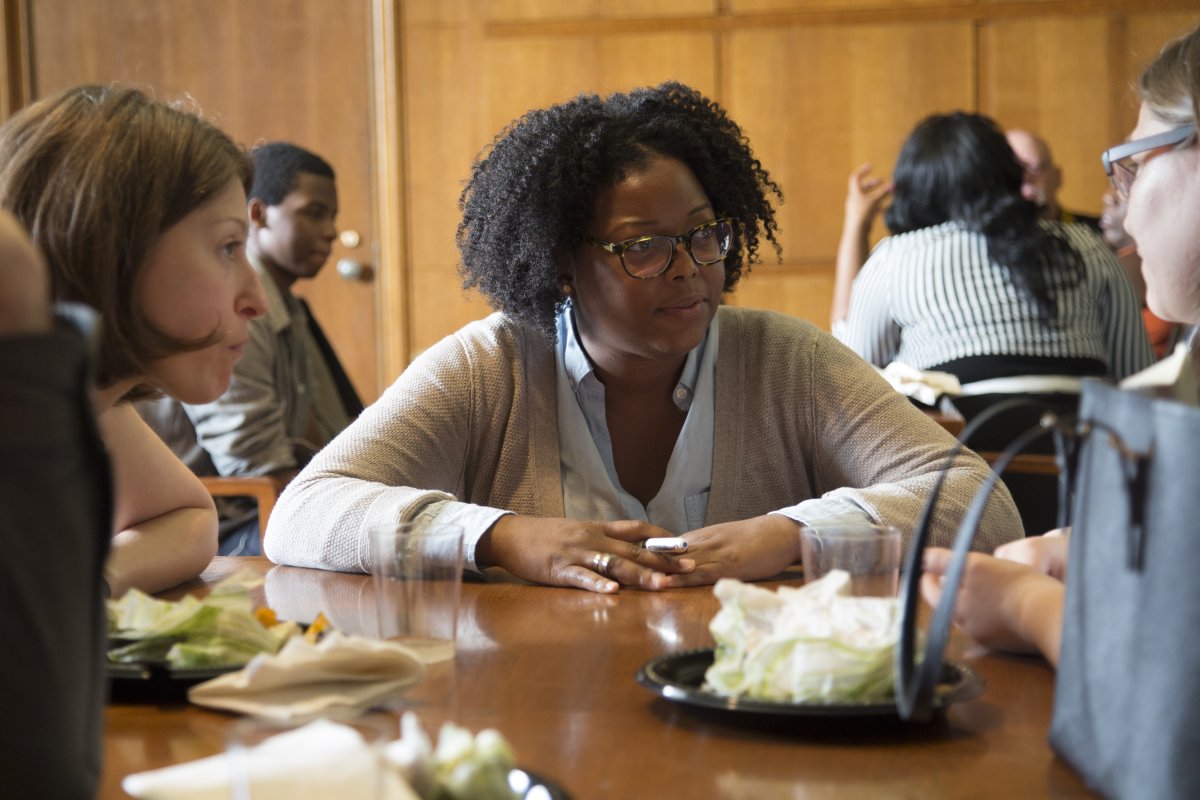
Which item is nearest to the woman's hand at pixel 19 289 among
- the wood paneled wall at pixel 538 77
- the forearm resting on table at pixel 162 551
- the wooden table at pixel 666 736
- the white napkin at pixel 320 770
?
Answer: the white napkin at pixel 320 770

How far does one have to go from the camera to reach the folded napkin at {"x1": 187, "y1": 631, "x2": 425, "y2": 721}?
0.89 metres

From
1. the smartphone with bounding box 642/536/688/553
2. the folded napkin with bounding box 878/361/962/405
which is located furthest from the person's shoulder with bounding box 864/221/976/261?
the smartphone with bounding box 642/536/688/553

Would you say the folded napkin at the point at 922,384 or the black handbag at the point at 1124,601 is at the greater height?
the black handbag at the point at 1124,601

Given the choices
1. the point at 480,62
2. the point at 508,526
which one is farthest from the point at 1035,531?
the point at 480,62

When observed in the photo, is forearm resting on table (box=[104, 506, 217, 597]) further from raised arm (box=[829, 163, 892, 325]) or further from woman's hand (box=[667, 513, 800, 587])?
raised arm (box=[829, 163, 892, 325])

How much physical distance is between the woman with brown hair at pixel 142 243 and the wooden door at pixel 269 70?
3951 millimetres

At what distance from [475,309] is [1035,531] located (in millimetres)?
2863

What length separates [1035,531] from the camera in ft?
9.88

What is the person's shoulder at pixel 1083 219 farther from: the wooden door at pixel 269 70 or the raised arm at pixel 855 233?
the wooden door at pixel 269 70

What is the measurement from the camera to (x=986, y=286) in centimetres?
341

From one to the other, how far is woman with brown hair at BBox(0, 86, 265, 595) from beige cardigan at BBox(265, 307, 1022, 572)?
1.06 ft

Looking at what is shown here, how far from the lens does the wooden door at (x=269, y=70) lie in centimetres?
541

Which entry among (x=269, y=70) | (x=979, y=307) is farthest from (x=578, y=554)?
(x=269, y=70)

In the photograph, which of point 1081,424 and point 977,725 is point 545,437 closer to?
point 977,725
